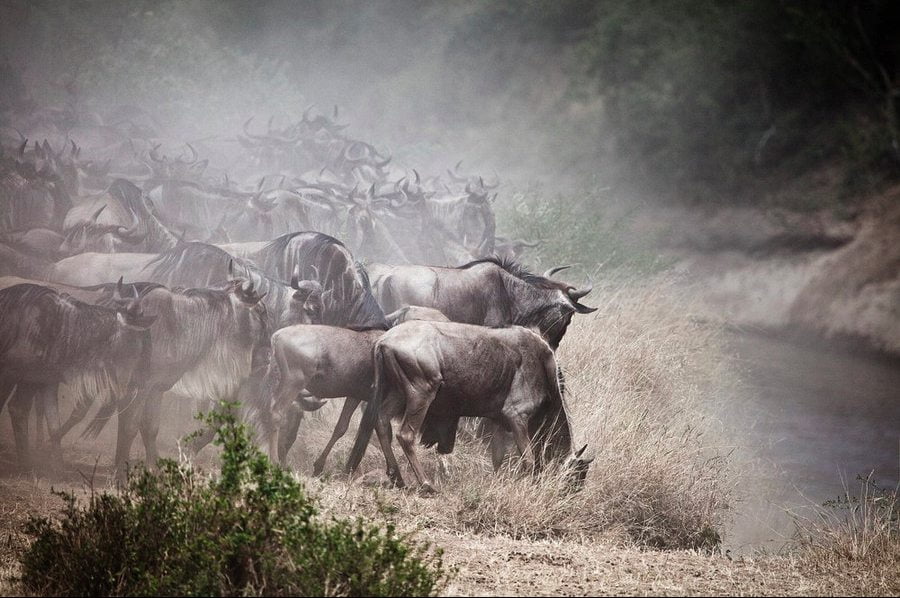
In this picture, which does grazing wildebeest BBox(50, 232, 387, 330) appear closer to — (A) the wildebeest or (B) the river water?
(A) the wildebeest

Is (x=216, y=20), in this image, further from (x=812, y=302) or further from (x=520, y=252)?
(x=812, y=302)

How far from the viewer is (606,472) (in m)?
6.71

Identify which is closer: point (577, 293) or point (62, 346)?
point (62, 346)

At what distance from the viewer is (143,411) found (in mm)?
6941

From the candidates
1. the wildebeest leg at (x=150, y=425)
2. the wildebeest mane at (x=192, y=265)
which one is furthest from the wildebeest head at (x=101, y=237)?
the wildebeest leg at (x=150, y=425)

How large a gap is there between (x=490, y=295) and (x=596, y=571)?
403 centimetres

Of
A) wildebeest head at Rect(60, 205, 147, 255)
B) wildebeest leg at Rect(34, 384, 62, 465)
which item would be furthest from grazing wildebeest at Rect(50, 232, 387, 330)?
wildebeest leg at Rect(34, 384, 62, 465)

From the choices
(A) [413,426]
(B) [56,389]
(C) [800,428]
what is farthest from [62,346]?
(C) [800,428]

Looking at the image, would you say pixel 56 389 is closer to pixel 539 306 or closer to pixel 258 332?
pixel 258 332

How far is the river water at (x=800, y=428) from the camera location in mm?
8711

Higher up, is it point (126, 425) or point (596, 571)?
point (126, 425)

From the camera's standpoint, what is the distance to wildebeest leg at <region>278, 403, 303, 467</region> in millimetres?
6750

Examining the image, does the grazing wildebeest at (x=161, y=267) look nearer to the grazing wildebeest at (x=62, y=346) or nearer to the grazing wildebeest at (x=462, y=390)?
the grazing wildebeest at (x=62, y=346)

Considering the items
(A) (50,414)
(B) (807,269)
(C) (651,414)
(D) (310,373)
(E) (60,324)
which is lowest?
(C) (651,414)
